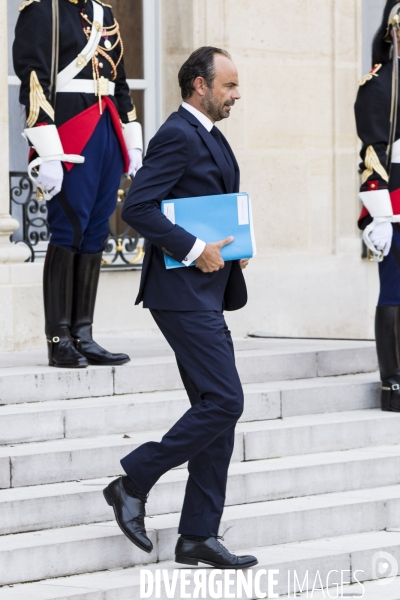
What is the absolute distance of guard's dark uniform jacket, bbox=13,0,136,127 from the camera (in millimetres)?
6738

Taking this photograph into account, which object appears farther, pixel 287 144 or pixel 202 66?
pixel 287 144

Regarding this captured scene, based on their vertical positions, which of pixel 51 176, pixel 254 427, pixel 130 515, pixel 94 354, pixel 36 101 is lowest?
pixel 130 515

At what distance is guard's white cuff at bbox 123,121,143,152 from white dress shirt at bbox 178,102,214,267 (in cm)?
204

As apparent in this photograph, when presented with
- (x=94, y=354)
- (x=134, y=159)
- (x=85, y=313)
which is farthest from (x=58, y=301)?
(x=134, y=159)

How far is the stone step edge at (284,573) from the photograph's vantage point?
5070 millimetres

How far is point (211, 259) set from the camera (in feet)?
16.6

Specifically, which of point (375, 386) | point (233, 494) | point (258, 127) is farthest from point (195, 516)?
point (258, 127)

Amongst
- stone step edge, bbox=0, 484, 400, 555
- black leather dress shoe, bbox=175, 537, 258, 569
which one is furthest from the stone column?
black leather dress shoe, bbox=175, 537, 258, 569

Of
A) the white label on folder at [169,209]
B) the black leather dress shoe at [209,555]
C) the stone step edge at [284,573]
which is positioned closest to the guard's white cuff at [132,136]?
the white label on folder at [169,209]

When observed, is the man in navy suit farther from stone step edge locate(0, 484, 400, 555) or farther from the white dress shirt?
stone step edge locate(0, 484, 400, 555)

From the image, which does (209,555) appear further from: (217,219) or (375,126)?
(375,126)

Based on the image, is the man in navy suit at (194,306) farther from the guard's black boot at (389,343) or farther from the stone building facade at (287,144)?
the stone building facade at (287,144)

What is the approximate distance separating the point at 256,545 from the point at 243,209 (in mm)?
1529

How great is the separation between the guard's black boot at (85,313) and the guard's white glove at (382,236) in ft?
4.68
